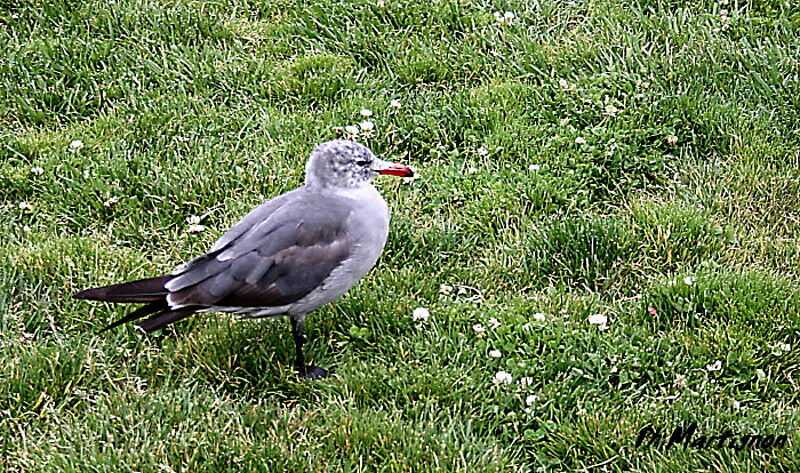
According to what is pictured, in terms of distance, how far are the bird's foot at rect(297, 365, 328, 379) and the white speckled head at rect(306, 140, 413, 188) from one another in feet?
2.65

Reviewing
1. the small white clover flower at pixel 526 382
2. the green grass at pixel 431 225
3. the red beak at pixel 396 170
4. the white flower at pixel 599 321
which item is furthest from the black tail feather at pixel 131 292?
the white flower at pixel 599 321

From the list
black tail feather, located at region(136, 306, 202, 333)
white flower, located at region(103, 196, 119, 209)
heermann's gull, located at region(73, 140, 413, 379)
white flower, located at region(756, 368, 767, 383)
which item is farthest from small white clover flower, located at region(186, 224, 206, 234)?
white flower, located at region(756, 368, 767, 383)

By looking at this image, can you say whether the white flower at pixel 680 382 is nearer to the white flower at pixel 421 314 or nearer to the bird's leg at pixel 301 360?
the white flower at pixel 421 314

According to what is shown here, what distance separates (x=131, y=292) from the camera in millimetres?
4199

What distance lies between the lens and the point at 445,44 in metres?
6.75

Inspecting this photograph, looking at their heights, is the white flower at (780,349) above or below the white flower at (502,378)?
above

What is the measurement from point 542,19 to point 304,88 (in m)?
1.71

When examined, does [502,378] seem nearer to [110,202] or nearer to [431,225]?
[431,225]

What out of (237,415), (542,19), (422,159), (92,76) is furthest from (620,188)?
(92,76)

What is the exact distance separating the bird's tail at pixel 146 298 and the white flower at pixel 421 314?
995 millimetres

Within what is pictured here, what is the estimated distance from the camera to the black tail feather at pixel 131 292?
414 cm

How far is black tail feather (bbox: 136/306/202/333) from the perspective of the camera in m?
4.11

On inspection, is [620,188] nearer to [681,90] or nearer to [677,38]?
[681,90]

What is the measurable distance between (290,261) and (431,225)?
1.28 m
